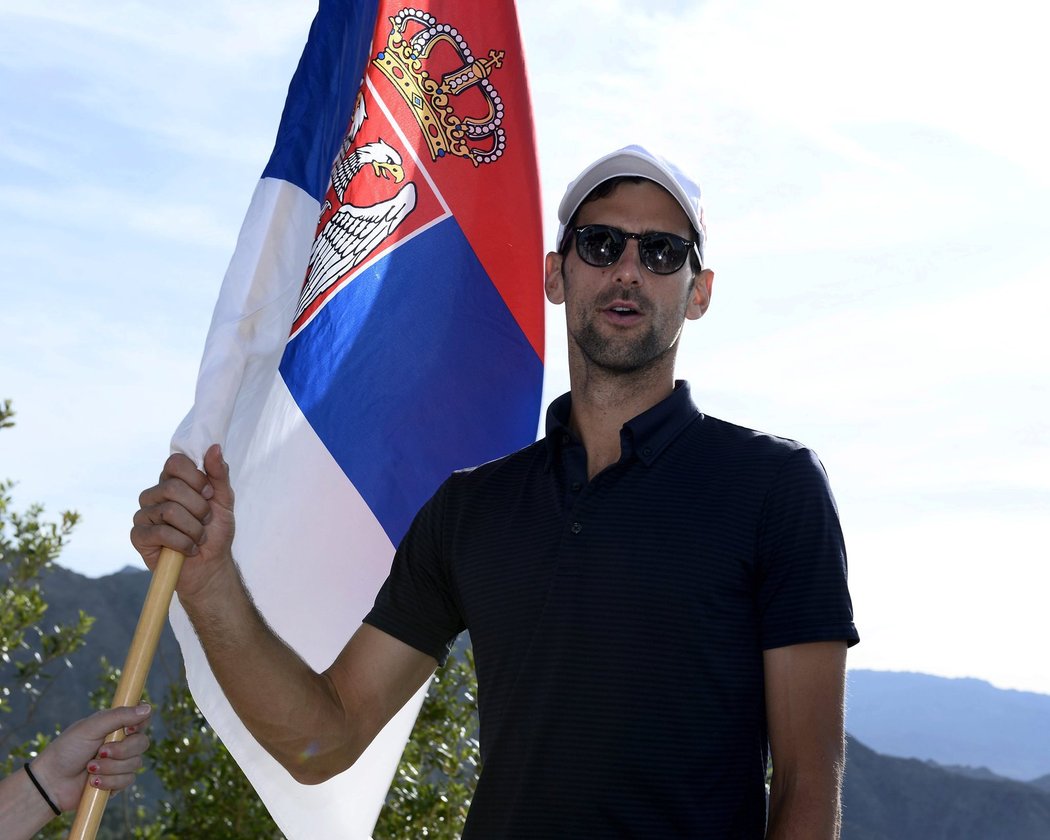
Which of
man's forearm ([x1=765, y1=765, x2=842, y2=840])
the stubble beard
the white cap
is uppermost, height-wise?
the white cap

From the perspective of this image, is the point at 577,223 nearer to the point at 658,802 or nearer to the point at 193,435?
the point at 193,435

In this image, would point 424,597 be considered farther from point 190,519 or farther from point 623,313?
point 623,313

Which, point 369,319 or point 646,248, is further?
point 369,319

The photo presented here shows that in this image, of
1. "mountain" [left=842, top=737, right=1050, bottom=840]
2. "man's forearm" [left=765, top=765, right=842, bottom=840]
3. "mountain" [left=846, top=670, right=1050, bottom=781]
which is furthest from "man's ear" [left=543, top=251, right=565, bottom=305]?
"mountain" [left=846, top=670, right=1050, bottom=781]

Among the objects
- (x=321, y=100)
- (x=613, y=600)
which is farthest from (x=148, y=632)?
(x=321, y=100)

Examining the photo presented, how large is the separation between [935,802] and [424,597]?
47.3 ft

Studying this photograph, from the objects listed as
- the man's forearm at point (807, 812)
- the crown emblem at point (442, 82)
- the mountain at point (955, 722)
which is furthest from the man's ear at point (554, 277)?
the mountain at point (955, 722)

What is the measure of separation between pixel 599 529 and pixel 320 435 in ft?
3.20

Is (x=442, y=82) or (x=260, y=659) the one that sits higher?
(x=442, y=82)

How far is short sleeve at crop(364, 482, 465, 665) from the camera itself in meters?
2.51

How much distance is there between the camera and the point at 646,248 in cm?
247

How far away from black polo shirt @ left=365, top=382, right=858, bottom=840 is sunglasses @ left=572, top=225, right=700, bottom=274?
1.09 ft

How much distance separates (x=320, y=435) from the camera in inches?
117

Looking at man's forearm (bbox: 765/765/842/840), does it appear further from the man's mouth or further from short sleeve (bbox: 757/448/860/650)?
the man's mouth
